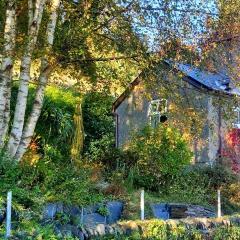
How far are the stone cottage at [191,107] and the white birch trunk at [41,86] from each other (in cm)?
242

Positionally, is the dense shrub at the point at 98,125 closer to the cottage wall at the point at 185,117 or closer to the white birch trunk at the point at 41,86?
the cottage wall at the point at 185,117

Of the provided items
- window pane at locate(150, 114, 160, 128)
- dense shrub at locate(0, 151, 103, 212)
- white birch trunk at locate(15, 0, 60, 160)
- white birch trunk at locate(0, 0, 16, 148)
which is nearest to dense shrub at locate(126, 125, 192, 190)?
dense shrub at locate(0, 151, 103, 212)

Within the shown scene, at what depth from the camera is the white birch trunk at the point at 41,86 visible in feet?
30.8

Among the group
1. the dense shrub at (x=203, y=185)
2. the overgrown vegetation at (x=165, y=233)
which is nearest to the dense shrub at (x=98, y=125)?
the dense shrub at (x=203, y=185)

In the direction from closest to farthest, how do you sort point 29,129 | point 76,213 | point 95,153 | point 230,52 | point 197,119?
point 76,213
point 29,129
point 230,52
point 197,119
point 95,153

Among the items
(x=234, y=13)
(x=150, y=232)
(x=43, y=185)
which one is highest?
(x=234, y=13)

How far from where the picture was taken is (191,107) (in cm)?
1134

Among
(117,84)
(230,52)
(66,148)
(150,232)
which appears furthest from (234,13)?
(66,148)

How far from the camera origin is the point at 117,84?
11.8 meters

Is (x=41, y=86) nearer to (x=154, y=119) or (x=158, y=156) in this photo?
(x=158, y=156)

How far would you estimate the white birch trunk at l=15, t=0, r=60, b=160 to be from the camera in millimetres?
9383

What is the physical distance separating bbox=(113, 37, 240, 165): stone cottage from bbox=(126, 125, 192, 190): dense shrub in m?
0.39

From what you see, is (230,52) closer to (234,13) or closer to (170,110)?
(234,13)

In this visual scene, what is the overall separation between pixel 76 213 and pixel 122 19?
4025 mm
